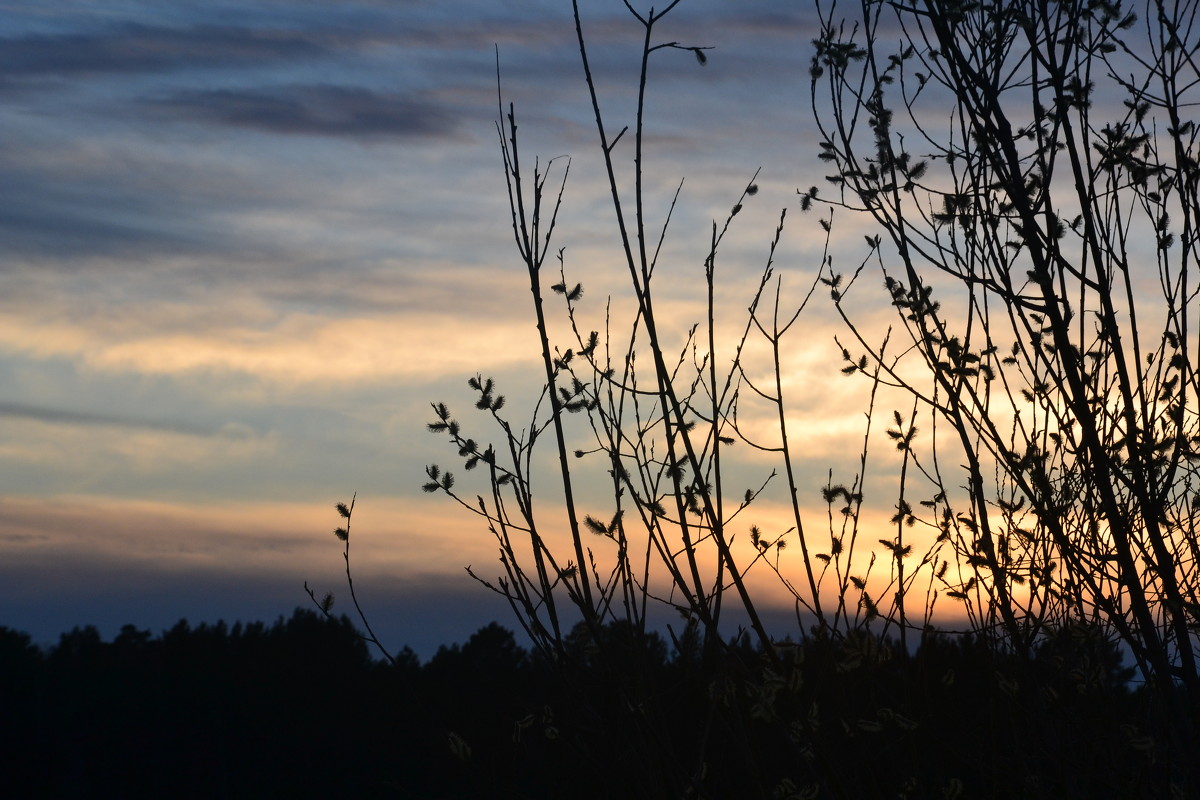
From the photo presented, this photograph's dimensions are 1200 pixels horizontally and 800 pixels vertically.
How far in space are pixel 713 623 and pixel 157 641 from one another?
24437 millimetres

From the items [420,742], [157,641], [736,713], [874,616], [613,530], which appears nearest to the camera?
[736,713]

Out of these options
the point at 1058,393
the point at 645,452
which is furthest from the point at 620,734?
the point at 1058,393

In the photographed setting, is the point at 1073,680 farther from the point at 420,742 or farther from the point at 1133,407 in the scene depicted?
the point at 420,742

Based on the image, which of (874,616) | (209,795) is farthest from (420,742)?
(874,616)

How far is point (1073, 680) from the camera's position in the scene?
3.20 metres

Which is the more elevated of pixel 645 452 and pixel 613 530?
pixel 645 452

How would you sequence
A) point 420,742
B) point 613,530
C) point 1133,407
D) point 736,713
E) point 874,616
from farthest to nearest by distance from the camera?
1. point 420,742
2. point 874,616
3. point 613,530
4. point 1133,407
5. point 736,713

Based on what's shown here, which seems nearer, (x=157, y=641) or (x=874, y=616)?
(x=874, y=616)

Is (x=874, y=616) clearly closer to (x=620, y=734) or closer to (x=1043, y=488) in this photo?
(x=1043, y=488)

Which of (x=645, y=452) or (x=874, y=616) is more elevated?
(x=645, y=452)

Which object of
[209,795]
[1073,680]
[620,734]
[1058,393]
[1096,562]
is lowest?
[209,795]

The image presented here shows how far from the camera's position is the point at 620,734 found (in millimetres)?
2957

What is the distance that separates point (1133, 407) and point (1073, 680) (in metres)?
0.88

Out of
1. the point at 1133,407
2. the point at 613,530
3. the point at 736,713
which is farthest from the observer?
the point at 613,530
